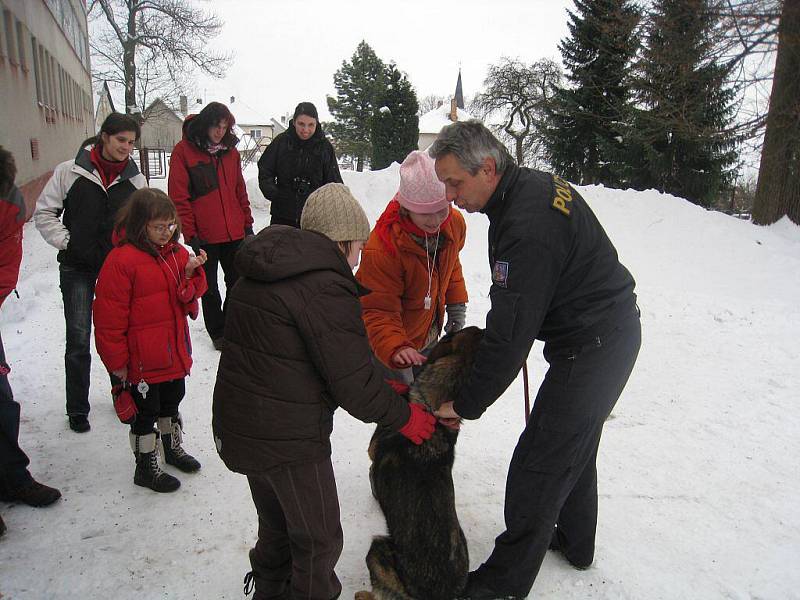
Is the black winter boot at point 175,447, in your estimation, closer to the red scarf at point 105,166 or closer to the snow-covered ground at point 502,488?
the snow-covered ground at point 502,488

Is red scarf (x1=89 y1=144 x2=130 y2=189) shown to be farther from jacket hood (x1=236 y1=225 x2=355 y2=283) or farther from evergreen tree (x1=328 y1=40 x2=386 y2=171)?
evergreen tree (x1=328 y1=40 x2=386 y2=171)

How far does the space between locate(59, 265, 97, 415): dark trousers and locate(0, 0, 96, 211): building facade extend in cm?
699

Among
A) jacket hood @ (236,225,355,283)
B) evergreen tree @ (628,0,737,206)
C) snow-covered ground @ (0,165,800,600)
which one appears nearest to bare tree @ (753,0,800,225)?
evergreen tree @ (628,0,737,206)

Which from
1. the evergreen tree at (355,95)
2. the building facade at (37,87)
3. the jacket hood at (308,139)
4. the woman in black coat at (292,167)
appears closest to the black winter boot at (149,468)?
the woman in black coat at (292,167)

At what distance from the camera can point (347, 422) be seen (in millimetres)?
4277

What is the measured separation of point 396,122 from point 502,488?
1789 cm

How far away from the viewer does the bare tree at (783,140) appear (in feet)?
36.7

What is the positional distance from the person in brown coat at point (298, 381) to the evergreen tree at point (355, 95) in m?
36.6

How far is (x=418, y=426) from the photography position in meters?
2.24

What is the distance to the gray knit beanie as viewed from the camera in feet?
7.15

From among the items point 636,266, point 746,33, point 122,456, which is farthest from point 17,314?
point 746,33

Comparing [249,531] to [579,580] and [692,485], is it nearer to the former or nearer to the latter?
[579,580]

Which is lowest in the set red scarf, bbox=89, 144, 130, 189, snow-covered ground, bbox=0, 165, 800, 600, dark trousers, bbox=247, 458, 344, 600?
snow-covered ground, bbox=0, 165, 800, 600

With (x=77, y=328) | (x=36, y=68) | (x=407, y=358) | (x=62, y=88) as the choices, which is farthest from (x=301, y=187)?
(x=62, y=88)
